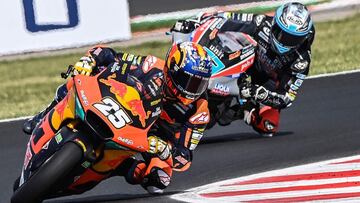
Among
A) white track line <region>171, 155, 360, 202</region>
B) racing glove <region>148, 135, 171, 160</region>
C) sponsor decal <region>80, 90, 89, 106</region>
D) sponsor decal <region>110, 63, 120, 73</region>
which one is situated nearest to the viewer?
sponsor decal <region>80, 90, 89, 106</region>

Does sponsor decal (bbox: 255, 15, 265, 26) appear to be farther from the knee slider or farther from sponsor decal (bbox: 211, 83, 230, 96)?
the knee slider

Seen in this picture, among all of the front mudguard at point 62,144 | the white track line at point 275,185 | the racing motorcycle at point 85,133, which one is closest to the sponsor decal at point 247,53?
the white track line at point 275,185

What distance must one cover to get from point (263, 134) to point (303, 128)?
535 millimetres

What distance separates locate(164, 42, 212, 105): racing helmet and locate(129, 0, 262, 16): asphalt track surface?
9790 mm

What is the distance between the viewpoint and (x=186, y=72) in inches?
293

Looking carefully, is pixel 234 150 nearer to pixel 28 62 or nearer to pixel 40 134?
pixel 40 134

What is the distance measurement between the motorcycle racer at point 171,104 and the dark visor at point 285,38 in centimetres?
239

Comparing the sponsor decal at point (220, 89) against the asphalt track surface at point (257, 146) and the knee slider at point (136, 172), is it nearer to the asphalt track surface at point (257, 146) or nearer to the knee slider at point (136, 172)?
the asphalt track surface at point (257, 146)

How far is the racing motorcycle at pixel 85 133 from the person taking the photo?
21.9 ft

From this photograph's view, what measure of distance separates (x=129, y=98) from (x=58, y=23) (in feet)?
28.3

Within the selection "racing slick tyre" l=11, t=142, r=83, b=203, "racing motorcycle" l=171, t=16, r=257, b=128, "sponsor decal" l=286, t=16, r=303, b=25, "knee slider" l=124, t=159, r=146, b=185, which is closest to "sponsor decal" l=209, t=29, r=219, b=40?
"racing motorcycle" l=171, t=16, r=257, b=128

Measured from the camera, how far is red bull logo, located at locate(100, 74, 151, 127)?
6.80 meters

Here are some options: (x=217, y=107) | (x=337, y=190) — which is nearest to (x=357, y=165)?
(x=337, y=190)

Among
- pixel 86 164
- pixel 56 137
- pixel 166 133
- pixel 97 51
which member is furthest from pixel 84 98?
pixel 97 51
